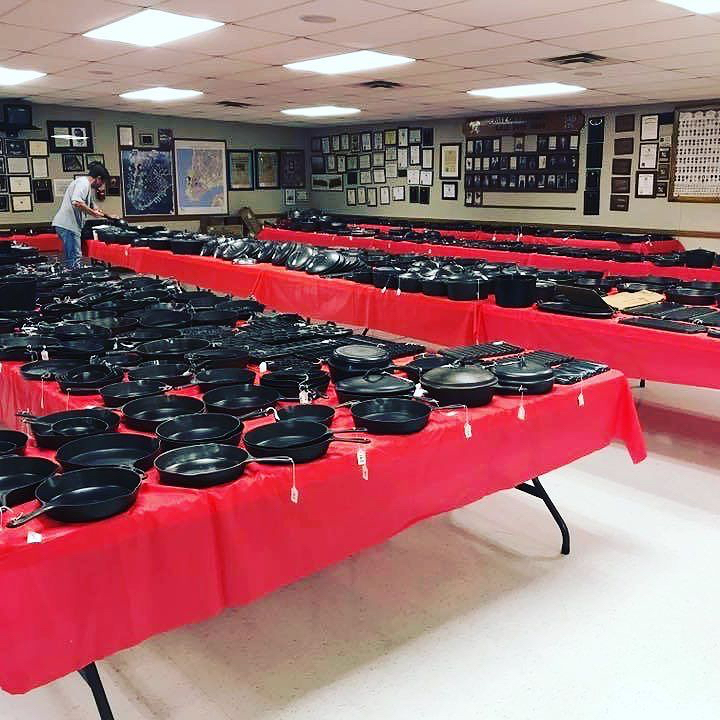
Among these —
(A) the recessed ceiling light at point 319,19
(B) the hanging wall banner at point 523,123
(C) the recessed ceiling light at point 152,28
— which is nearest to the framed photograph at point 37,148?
(C) the recessed ceiling light at point 152,28

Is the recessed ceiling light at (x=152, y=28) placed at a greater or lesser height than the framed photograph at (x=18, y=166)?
greater

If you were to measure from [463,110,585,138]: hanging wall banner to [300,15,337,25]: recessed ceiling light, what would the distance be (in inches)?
216

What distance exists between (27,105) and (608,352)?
9.02 metres

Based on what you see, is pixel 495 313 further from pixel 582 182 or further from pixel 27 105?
pixel 27 105

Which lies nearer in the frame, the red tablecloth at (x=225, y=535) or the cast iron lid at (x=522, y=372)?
the red tablecloth at (x=225, y=535)

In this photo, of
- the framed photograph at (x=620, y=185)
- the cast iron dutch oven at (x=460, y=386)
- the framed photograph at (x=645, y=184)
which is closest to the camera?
the cast iron dutch oven at (x=460, y=386)

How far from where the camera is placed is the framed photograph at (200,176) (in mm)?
11992

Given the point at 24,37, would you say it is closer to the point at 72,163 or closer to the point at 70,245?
the point at 70,245

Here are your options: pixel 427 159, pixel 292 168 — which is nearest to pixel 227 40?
pixel 427 159

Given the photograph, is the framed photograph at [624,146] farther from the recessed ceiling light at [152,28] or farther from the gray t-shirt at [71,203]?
the gray t-shirt at [71,203]

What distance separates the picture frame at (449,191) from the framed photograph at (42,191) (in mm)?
5922

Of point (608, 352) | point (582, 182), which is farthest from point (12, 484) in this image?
point (582, 182)

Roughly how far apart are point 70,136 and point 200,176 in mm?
2271

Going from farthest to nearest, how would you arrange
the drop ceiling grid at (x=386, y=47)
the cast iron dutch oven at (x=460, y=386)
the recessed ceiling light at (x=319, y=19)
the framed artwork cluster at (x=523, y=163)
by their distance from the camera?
the framed artwork cluster at (x=523, y=163)
the recessed ceiling light at (x=319, y=19)
the drop ceiling grid at (x=386, y=47)
the cast iron dutch oven at (x=460, y=386)
